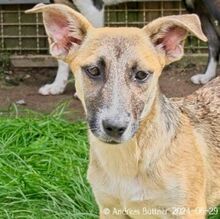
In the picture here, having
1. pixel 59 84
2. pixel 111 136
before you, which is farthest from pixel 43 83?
pixel 111 136

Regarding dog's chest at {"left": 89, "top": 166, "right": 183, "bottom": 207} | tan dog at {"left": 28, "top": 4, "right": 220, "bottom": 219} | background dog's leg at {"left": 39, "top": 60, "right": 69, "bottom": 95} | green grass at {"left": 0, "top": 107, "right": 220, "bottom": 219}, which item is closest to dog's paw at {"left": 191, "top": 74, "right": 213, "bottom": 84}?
background dog's leg at {"left": 39, "top": 60, "right": 69, "bottom": 95}

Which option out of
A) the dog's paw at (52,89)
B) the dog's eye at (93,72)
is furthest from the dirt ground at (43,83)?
the dog's eye at (93,72)

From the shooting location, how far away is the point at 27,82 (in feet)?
25.2

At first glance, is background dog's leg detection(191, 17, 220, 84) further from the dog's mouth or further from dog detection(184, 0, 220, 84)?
the dog's mouth

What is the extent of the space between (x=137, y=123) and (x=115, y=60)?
0.26 meters

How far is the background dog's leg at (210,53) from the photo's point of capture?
24.1 ft

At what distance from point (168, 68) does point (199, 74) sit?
1.24 ft

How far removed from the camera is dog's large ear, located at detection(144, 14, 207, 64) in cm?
340

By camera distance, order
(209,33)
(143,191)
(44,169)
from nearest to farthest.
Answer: (143,191)
(44,169)
(209,33)

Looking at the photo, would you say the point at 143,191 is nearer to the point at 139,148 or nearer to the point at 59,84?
the point at 139,148

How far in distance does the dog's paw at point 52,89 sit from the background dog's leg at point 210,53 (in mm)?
1205

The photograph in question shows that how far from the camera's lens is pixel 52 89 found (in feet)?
23.7

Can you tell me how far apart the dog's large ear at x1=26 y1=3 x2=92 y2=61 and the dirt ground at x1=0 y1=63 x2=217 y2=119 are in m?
2.71

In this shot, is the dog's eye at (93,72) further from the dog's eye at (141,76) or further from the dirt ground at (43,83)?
the dirt ground at (43,83)
